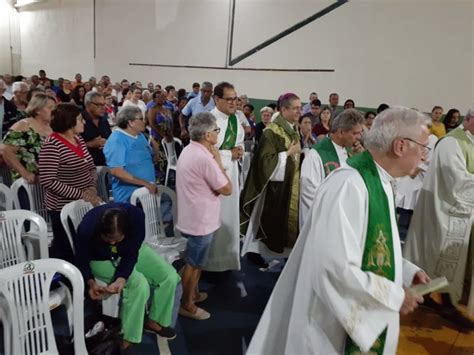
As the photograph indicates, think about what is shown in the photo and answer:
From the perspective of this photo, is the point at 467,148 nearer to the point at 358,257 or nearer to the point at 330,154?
the point at 330,154

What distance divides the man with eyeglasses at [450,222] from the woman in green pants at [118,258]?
191cm

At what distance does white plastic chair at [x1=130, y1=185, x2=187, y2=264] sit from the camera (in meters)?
3.18

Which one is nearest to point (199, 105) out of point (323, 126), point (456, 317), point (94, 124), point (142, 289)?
point (323, 126)

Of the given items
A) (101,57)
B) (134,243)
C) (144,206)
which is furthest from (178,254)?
(101,57)

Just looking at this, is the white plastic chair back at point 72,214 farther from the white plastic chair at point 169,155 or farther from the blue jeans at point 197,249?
the white plastic chair at point 169,155

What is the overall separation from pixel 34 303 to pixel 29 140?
5.64 feet

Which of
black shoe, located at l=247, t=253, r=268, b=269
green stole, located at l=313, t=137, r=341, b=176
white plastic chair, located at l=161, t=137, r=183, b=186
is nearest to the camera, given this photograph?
green stole, located at l=313, t=137, r=341, b=176

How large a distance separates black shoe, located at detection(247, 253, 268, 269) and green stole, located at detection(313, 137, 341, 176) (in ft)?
4.01

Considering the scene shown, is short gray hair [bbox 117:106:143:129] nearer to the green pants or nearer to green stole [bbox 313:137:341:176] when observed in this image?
the green pants

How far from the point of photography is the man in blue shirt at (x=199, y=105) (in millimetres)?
6309

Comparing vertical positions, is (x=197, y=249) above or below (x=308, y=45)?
below

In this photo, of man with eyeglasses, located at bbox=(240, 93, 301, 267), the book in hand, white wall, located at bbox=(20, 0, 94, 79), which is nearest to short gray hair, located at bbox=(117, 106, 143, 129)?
man with eyeglasses, located at bbox=(240, 93, 301, 267)

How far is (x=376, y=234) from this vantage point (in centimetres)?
155

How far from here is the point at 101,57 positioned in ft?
42.7
